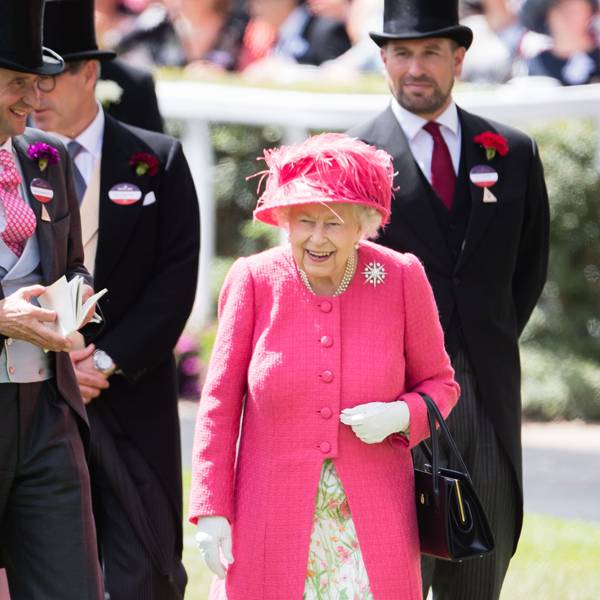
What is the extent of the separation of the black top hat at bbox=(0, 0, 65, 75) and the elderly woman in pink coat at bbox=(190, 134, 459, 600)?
76cm

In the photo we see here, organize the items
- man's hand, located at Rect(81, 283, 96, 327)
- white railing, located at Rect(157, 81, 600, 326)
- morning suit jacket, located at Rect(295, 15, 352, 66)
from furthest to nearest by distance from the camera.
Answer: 1. morning suit jacket, located at Rect(295, 15, 352, 66)
2. white railing, located at Rect(157, 81, 600, 326)
3. man's hand, located at Rect(81, 283, 96, 327)

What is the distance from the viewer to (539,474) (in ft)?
32.4

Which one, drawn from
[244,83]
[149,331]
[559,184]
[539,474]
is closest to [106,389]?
[149,331]

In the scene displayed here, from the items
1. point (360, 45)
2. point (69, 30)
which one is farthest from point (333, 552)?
point (360, 45)

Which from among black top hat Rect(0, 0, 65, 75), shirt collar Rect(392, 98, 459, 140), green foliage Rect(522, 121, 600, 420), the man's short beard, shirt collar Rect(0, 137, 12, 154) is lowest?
green foliage Rect(522, 121, 600, 420)

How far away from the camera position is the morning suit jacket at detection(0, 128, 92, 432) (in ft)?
14.9

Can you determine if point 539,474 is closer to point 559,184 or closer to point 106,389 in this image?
point 559,184

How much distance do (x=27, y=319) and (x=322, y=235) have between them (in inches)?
34.5

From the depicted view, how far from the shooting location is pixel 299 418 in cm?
448

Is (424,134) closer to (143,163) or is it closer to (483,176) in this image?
(483,176)

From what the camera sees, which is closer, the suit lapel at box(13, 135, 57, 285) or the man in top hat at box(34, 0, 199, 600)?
the suit lapel at box(13, 135, 57, 285)

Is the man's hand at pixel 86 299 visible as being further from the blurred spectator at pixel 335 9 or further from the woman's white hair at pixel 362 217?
the blurred spectator at pixel 335 9

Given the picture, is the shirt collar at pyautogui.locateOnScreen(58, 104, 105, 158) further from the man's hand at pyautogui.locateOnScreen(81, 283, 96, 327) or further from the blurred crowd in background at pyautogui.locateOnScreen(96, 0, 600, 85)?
the blurred crowd in background at pyautogui.locateOnScreen(96, 0, 600, 85)

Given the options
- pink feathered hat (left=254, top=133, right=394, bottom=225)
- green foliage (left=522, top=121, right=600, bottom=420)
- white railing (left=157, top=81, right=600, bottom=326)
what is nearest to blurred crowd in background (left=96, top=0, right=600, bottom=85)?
white railing (left=157, top=81, right=600, bottom=326)
